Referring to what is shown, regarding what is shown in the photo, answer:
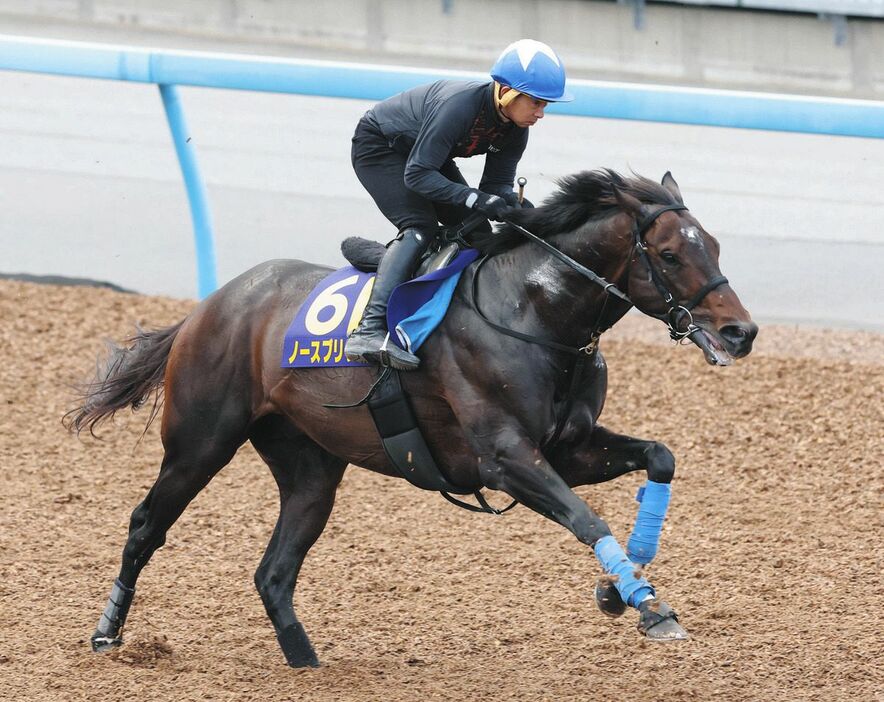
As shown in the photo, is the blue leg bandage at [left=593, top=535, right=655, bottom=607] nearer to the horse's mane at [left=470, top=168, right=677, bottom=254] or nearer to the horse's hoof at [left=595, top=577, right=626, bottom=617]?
the horse's hoof at [left=595, top=577, right=626, bottom=617]

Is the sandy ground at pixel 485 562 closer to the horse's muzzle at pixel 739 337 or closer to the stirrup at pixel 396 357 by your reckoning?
the stirrup at pixel 396 357

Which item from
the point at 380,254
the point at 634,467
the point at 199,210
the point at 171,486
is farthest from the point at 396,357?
the point at 199,210

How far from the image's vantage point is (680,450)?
8062 mm

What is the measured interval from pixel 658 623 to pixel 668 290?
1.15m

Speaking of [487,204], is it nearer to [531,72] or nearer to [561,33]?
[531,72]

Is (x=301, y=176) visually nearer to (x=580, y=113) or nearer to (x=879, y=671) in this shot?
(x=580, y=113)

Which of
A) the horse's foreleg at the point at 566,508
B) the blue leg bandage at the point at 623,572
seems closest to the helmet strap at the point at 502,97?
the horse's foreleg at the point at 566,508

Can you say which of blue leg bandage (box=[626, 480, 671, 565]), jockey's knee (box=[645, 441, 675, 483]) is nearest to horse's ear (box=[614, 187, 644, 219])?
jockey's knee (box=[645, 441, 675, 483])

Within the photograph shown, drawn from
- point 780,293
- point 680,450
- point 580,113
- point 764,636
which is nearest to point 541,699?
point 764,636

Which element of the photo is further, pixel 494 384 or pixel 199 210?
pixel 199 210

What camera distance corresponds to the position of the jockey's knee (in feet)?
16.3

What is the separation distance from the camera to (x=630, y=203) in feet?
16.0

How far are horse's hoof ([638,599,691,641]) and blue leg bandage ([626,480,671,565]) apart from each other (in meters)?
0.41

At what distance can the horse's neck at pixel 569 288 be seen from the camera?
16.3 ft
